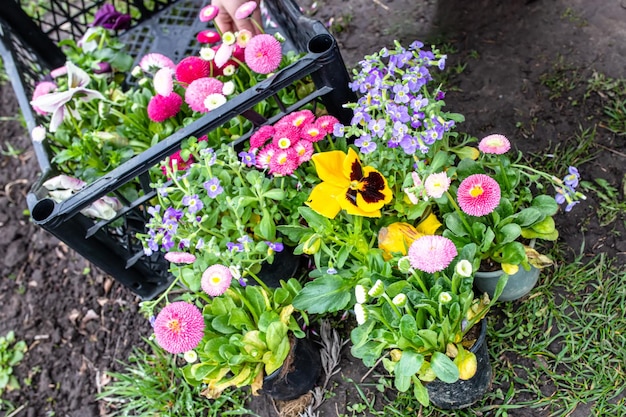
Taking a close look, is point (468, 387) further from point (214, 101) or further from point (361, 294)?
point (214, 101)

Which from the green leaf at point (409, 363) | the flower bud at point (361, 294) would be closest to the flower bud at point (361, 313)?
the flower bud at point (361, 294)

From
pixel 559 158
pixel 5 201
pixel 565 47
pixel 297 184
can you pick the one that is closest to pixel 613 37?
pixel 565 47

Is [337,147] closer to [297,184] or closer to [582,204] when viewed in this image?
[297,184]

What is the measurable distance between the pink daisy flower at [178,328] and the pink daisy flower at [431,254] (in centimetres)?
56

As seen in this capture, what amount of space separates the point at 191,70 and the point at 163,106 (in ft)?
0.46

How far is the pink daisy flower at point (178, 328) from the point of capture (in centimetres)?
148

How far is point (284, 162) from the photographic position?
1.57 m

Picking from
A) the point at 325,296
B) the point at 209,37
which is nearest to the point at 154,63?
the point at 209,37

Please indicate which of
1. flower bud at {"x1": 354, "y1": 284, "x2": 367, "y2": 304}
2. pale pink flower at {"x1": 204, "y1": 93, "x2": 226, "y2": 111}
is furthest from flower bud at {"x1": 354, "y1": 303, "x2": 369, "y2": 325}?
pale pink flower at {"x1": 204, "y1": 93, "x2": 226, "y2": 111}

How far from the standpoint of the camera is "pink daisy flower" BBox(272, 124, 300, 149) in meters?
1.59

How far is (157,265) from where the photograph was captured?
2066 millimetres

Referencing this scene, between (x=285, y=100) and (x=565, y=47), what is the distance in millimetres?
1144

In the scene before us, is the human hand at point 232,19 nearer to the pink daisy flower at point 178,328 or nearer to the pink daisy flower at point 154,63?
the pink daisy flower at point 154,63

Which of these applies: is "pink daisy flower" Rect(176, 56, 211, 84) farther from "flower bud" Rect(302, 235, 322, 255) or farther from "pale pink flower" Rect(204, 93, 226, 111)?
"flower bud" Rect(302, 235, 322, 255)
